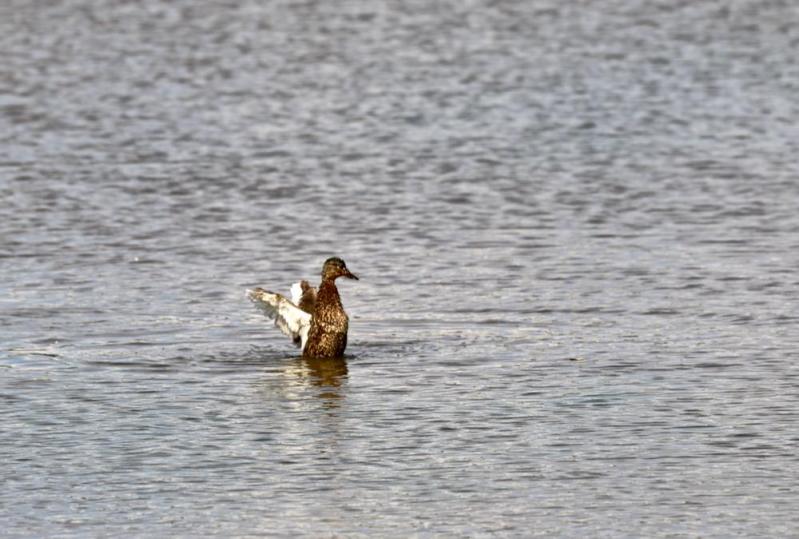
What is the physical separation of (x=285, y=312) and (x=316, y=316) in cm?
32

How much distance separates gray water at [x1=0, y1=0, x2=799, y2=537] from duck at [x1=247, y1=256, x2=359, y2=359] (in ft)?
0.84

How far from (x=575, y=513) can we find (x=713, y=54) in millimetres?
27403

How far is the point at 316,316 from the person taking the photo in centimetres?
1731

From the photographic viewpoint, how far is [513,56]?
38875 mm

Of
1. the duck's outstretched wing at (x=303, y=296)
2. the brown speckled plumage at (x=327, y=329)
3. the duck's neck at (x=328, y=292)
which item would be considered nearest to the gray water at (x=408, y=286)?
the brown speckled plumage at (x=327, y=329)

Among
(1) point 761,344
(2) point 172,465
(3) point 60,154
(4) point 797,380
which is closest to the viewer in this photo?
(2) point 172,465

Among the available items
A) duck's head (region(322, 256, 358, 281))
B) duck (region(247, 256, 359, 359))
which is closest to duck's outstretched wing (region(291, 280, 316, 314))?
duck (region(247, 256, 359, 359))

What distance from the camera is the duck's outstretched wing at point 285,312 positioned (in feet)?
56.9

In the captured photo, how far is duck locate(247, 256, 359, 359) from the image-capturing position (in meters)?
17.2

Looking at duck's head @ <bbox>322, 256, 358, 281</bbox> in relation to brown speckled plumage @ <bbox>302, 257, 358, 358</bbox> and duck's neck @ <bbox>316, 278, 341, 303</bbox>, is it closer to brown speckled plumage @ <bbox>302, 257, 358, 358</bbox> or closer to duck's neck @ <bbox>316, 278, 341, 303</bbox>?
duck's neck @ <bbox>316, 278, 341, 303</bbox>

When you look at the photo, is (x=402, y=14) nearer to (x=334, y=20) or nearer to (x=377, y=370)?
(x=334, y=20)

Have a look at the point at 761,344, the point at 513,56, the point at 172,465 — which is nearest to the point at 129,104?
the point at 513,56

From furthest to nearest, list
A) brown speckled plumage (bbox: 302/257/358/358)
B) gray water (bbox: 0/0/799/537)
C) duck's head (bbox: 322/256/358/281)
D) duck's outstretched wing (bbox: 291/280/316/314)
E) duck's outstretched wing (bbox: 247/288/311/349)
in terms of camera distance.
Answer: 1. duck's outstretched wing (bbox: 291/280/316/314)
2. duck's head (bbox: 322/256/358/281)
3. duck's outstretched wing (bbox: 247/288/311/349)
4. brown speckled plumage (bbox: 302/257/358/358)
5. gray water (bbox: 0/0/799/537)

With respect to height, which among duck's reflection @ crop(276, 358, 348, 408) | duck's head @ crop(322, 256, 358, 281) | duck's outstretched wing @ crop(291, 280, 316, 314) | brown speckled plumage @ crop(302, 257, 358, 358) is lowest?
duck's reflection @ crop(276, 358, 348, 408)
